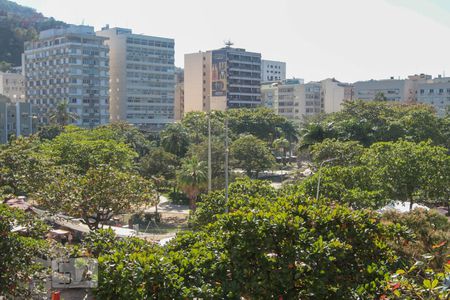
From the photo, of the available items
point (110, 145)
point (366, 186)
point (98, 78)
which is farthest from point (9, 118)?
point (366, 186)

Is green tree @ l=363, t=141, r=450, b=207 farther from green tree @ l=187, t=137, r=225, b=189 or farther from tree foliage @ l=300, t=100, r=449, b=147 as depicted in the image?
tree foliage @ l=300, t=100, r=449, b=147

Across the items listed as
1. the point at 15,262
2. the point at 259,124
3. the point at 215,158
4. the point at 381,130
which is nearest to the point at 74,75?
the point at 259,124

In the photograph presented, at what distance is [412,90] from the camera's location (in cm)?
12188

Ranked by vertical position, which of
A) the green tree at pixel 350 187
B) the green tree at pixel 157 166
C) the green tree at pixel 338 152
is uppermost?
the green tree at pixel 338 152

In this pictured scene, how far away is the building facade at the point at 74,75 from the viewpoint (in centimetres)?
9844

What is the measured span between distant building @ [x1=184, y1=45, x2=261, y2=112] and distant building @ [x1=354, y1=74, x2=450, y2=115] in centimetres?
2551

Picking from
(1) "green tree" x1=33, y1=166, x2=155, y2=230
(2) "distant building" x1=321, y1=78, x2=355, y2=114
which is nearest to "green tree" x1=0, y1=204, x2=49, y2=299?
(1) "green tree" x1=33, y1=166, x2=155, y2=230

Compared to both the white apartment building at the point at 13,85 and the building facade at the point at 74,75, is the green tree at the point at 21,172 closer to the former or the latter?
the building facade at the point at 74,75

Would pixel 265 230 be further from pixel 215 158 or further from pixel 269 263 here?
pixel 215 158

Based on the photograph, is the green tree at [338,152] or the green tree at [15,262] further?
the green tree at [338,152]

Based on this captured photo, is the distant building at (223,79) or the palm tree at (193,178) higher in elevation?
the distant building at (223,79)

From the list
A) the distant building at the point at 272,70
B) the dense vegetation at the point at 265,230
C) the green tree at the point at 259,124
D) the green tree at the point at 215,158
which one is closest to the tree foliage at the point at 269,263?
the dense vegetation at the point at 265,230

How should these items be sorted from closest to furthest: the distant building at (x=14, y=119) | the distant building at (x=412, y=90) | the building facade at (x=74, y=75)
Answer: the distant building at (x=14, y=119) → the building facade at (x=74, y=75) → the distant building at (x=412, y=90)

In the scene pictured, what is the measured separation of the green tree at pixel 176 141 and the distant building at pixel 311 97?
69.0 meters
